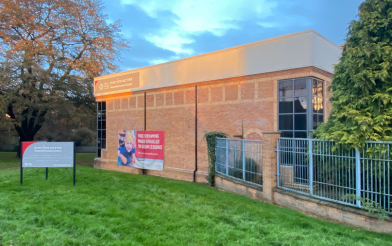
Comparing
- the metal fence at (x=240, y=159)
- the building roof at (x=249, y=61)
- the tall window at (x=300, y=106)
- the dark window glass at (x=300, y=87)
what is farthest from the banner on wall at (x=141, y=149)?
the dark window glass at (x=300, y=87)

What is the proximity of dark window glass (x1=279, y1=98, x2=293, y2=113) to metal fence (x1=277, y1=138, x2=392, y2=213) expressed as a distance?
12.5ft

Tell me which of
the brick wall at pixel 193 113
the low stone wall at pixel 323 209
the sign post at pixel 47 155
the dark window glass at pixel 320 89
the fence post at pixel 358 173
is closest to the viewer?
the low stone wall at pixel 323 209

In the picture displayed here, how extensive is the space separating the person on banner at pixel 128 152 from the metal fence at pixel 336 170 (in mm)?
12705

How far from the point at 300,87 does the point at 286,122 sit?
161cm

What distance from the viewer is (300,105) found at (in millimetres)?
11336

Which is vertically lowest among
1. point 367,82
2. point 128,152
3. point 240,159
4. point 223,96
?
point 128,152

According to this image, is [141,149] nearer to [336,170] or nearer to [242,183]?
[242,183]

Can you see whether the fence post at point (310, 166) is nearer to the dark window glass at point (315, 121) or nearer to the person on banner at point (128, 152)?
the dark window glass at point (315, 121)

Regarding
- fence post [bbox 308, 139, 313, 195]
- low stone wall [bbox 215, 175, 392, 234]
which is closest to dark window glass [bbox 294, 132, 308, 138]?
low stone wall [bbox 215, 175, 392, 234]

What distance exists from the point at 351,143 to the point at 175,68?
38.7 feet

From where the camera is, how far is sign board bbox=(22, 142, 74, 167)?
343 inches

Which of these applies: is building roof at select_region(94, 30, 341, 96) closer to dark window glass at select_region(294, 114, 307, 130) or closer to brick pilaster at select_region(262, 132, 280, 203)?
dark window glass at select_region(294, 114, 307, 130)

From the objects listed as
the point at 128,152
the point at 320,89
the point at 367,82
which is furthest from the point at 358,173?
the point at 128,152

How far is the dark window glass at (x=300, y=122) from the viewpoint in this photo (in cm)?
1118
